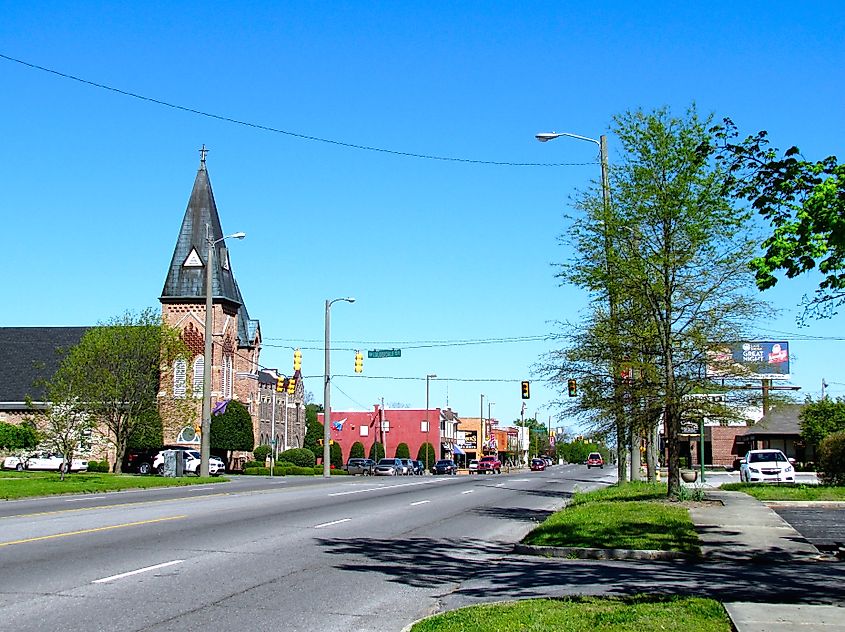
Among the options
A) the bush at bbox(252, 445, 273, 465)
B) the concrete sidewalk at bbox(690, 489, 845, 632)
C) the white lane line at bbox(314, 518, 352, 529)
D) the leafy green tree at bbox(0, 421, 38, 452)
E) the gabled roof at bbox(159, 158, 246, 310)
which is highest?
the gabled roof at bbox(159, 158, 246, 310)

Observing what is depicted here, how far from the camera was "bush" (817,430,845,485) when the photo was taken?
31.7 m

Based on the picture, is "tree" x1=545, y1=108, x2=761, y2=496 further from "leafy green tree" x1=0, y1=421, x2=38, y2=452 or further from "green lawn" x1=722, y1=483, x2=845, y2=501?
"leafy green tree" x1=0, y1=421, x2=38, y2=452

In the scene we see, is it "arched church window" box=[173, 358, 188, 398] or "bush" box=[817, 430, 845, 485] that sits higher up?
"arched church window" box=[173, 358, 188, 398]

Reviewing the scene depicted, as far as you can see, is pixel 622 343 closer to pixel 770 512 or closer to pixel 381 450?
pixel 770 512

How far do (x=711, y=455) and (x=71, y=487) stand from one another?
220 ft

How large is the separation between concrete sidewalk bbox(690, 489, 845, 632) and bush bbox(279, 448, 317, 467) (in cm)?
6115

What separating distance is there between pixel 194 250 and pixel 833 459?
188 feet

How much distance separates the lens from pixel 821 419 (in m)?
49.6

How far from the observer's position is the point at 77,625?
8.82 meters

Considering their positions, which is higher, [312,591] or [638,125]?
[638,125]

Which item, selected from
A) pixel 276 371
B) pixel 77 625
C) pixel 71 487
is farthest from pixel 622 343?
pixel 276 371

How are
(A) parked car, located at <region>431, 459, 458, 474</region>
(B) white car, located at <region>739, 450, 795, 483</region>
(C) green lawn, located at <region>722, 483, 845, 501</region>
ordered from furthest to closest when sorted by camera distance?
(A) parked car, located at <region>431, 459, 458, 474</region>, (B) white car, located at <region>739, 450, 795, 483</region>, (C) green lawn, located at <region>722, 483, 845, 501</region>

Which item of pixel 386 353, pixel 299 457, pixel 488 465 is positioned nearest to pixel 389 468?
pixel 299 457

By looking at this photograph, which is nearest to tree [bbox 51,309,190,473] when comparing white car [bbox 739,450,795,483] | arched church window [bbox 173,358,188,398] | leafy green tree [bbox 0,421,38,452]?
arched church window [bbox 173,358,188,398]
